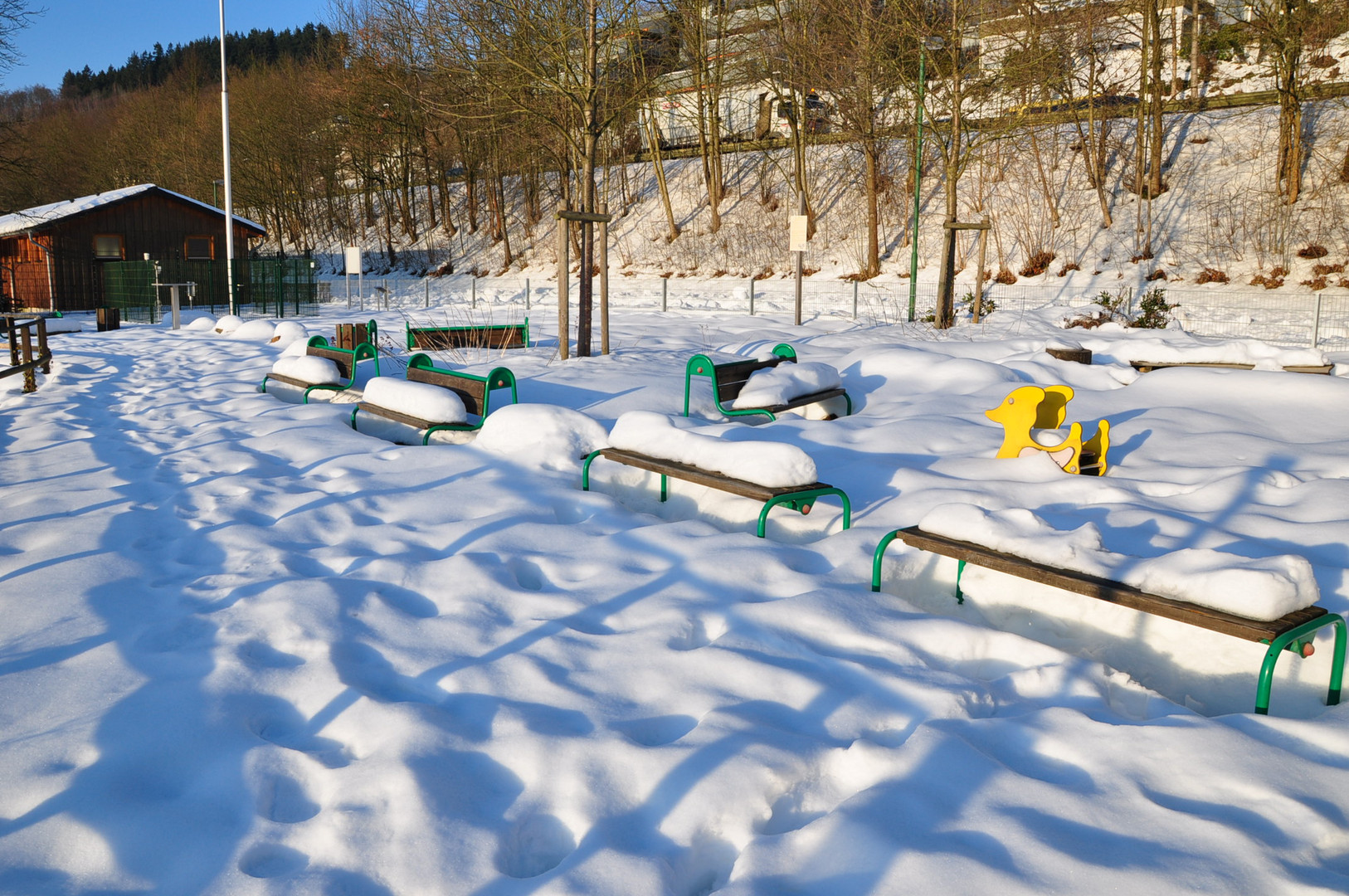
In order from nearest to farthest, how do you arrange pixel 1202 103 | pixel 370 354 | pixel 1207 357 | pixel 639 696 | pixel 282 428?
pixel 639 696 → pixel 282 428 → pixel 1207 357 → pixel 370 354 → pixel 1202 103

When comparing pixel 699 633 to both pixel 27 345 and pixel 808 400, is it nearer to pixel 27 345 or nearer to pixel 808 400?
pixel 808 400

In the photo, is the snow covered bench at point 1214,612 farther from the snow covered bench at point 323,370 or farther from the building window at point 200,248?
the building window at point 200,248

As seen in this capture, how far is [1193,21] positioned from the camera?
2830cm

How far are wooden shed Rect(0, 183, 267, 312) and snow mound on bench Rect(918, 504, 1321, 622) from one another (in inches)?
1152

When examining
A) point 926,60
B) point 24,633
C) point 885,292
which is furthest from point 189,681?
point 885,292

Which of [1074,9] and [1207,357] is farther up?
[1074,9]

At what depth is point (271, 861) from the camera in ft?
8.34

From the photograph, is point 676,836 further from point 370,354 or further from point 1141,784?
point 370,354

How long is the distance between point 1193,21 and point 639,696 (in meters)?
32.9

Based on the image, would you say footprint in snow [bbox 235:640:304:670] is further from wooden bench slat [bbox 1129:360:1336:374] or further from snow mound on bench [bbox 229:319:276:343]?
snow mound on bench [bbox 229:319:276:343]

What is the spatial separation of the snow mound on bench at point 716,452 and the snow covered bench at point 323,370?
4.56 meters

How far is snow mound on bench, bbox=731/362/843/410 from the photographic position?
8016 mm

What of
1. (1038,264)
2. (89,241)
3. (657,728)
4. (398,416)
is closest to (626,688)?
(657,728)

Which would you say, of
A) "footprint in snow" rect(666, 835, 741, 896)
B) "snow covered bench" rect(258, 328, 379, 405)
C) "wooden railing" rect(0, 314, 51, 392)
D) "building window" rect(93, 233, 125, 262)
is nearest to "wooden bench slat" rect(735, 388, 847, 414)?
"snow covered bench" rect(258, 328, 379, 405)
